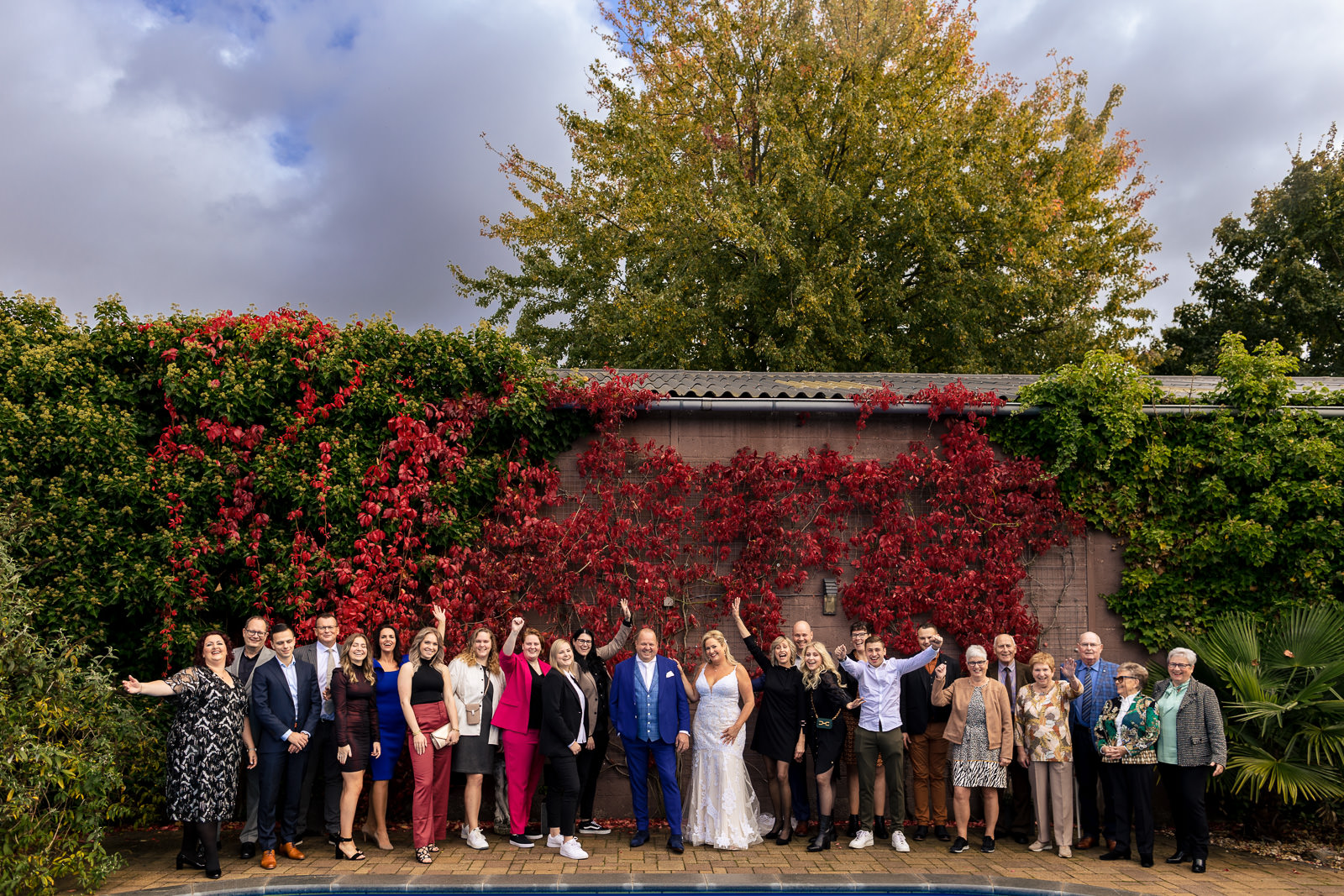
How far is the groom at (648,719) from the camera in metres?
6.96

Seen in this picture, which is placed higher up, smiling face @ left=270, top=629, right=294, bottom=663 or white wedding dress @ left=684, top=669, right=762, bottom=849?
smiling face @ left=270, top=629, right=294, bottom=663

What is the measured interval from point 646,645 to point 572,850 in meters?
1.68

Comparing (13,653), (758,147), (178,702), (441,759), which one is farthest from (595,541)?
(758,147)

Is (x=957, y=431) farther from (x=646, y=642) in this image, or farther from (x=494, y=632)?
(x=494, y=632)

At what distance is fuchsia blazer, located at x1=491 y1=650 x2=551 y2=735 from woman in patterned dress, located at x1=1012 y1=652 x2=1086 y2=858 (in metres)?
4.09

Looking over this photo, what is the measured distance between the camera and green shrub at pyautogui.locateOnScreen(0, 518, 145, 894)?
5.36 m

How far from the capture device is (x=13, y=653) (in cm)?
581

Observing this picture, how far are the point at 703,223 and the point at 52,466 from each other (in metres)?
11.6

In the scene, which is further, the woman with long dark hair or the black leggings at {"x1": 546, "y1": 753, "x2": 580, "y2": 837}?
the woman with long dark hair

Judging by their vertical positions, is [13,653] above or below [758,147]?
below

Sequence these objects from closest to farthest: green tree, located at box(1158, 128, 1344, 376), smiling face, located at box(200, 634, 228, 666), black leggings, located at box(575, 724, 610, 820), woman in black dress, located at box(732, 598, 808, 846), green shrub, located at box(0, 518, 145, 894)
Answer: green shrub, located at box(0, 518, 145, 894) < smiling face, located at box(200, 634, 228, 666) < woman in black dress, located at box(732, 598, 808, 846) < black leggings, located at box(575, 724, 610, 820) < green tree, located at box(1158, 128, 1344, 376)

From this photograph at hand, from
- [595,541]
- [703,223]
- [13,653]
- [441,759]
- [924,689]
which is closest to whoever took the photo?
[13,653]

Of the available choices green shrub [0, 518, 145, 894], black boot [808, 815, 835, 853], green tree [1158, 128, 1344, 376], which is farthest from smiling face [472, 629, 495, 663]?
green tree [1158, 128, 1344, 376]

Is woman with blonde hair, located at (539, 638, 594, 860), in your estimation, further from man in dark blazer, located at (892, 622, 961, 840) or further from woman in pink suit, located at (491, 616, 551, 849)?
man in dark blazer, located at (892, 622, 961, 840)
